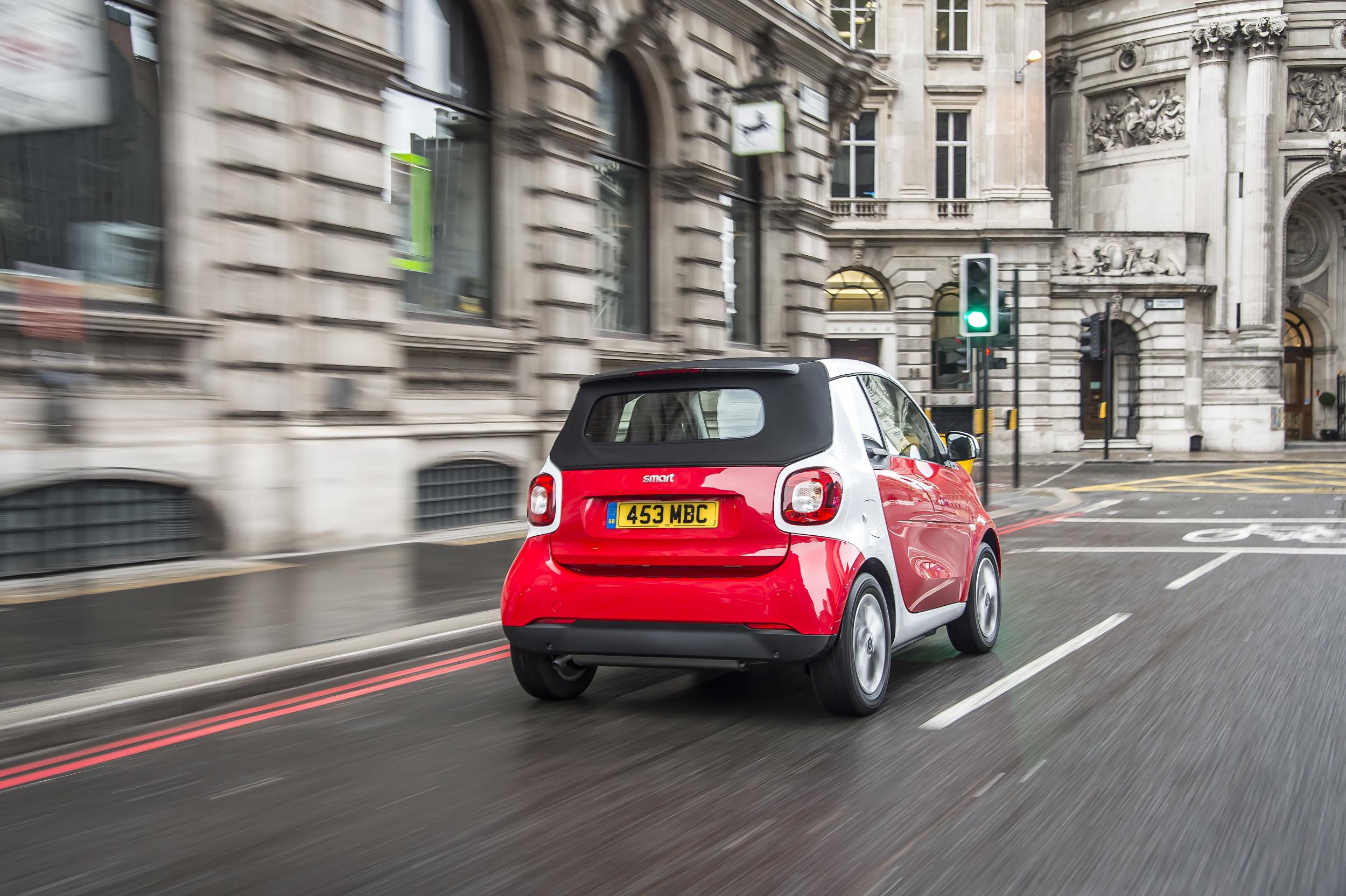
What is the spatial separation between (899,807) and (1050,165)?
4963 centimetres

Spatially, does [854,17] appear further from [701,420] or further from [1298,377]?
[701,420]

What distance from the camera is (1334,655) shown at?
672 centimetres

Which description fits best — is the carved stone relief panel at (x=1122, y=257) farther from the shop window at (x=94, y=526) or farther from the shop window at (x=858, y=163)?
the shop window at (x=94, y=526)

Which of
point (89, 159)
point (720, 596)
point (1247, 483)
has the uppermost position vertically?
point (89, 159)

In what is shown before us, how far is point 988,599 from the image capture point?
7082 millimetres

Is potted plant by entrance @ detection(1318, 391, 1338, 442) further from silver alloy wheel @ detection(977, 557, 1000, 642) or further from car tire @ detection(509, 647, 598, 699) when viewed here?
car tire @ detection(509, 647, 598, 699)

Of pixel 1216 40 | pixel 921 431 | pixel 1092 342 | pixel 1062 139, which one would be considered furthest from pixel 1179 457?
pixel 921 431

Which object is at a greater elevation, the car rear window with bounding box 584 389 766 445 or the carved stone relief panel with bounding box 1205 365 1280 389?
the carved stone relief panel with bounding box 1205 365 1280 389

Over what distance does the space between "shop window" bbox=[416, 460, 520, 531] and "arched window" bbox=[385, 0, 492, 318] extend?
1.94 metres

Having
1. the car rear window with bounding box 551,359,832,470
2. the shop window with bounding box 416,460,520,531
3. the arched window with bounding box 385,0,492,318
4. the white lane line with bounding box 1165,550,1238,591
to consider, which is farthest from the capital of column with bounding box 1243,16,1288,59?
the car rear window with bounding box 551,359,832,470

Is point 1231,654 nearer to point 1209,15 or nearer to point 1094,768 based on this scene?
point 1094,768

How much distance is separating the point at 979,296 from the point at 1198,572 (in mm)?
7990

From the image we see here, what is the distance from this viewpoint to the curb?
5.08 metres

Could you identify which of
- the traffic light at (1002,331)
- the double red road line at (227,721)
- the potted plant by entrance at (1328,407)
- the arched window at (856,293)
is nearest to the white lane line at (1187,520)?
the traffic light at (1002,331)
